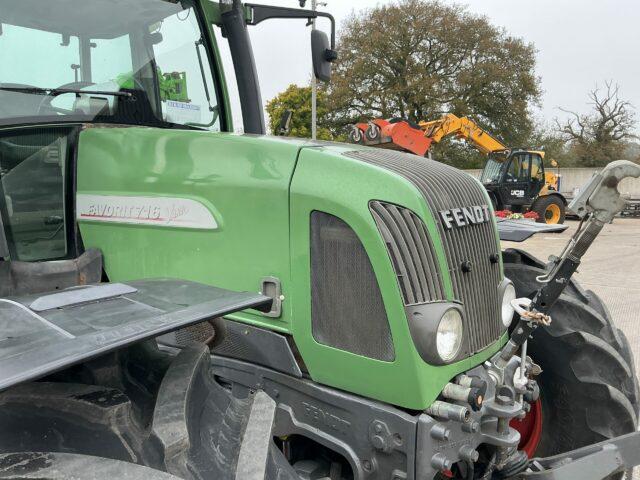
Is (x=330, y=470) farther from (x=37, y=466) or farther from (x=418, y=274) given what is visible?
(x=37, y=466)

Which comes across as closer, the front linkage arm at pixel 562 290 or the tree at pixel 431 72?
the front linkage arm at pixel 562 290

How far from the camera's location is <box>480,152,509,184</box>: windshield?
1941 centimetres

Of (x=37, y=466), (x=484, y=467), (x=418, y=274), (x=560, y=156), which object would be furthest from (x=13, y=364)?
(x=560, y=156)

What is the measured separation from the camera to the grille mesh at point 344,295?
6.26 ft

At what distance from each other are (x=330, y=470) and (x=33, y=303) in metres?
1.22

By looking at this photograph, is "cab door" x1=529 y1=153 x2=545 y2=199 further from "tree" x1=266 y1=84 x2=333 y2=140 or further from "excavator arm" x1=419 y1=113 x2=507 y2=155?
"tree" x1=266 y1=84 x2=333 y2=140

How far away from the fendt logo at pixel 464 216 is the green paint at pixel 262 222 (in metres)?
0.10

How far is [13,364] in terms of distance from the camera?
1.14m

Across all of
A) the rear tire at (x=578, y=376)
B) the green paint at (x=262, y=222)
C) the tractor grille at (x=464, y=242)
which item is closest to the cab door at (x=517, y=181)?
the rear tire at (x=578, y=376)

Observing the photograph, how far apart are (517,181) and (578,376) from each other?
1757 centimetres

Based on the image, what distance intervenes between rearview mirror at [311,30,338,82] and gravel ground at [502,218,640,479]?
9.20 ft

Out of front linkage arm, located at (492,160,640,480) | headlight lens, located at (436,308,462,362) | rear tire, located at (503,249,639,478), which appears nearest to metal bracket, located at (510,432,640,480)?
front linkage arm, located at (492,160,640,480)

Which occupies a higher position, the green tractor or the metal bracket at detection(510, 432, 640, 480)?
the green tractor

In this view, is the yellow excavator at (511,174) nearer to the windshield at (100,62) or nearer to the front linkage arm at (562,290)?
the windshield at (100,62)
